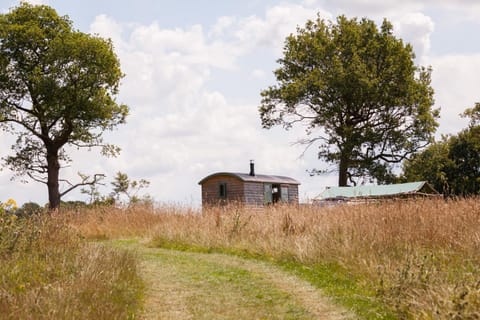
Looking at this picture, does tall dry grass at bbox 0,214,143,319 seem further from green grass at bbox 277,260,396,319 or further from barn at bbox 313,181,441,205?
barn at bbox 313,181,441,205

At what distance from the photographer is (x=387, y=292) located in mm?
7914

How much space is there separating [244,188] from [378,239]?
904 inches

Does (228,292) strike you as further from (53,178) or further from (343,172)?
(343,172)

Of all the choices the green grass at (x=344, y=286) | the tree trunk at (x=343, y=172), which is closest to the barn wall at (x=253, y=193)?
the tree trunk at (x=343, y=172)

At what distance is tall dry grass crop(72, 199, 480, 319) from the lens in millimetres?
7277

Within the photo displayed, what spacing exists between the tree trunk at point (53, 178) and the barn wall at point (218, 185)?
9363 mm

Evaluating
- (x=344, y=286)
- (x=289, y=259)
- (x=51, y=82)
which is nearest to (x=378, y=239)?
(x=344, y=286)

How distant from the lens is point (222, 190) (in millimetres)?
34656

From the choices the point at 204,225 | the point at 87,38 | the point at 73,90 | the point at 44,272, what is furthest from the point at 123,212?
the point at 44,272

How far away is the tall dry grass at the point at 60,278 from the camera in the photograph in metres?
6.38

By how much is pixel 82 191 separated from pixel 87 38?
8.91m

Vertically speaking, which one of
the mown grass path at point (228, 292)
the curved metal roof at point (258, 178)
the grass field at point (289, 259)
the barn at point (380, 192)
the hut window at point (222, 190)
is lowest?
the mown grass path at point (228, 292)

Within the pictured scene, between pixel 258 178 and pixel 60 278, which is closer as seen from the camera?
pixel 60 278

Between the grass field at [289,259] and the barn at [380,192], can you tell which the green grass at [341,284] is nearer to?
the grass field at [289,259]
